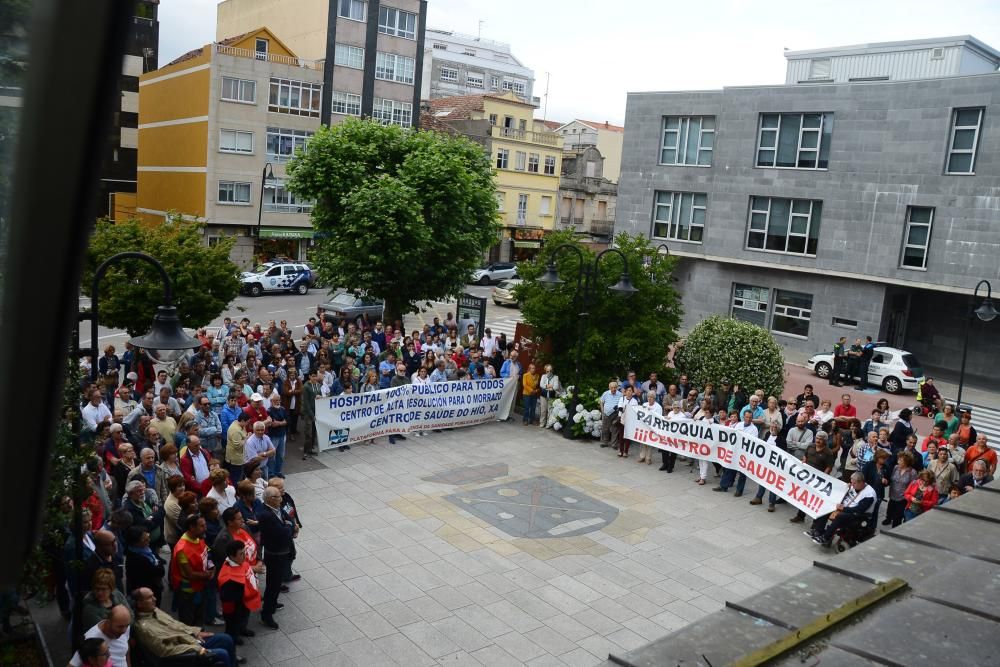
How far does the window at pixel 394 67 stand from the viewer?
5366cm

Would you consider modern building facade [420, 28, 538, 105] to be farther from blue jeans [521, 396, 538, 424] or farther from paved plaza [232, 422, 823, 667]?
paved plaza [232, 422, 823, 667]

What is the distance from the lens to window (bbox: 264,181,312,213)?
4884cm

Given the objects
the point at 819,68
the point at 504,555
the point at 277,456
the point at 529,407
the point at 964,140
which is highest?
the point at 819,68

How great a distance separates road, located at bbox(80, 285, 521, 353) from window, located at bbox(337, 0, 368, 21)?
17504mm

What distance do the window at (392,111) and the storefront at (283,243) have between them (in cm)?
890

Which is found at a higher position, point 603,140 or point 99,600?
point 603,140

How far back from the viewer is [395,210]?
26.4 meters

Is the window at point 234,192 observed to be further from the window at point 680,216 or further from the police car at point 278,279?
the window at point 680,216

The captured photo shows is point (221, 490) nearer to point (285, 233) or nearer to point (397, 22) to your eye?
point (285, 233)

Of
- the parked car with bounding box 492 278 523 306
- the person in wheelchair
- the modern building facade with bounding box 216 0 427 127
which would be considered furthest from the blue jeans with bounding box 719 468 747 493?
the modern building facade with bounding box 216 0 427 127

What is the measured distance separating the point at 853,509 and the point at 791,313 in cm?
2396

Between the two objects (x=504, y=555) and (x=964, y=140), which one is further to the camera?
(x=964, y=140)

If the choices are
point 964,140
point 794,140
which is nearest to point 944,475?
point 964,140

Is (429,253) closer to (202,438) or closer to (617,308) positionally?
(617,308)
